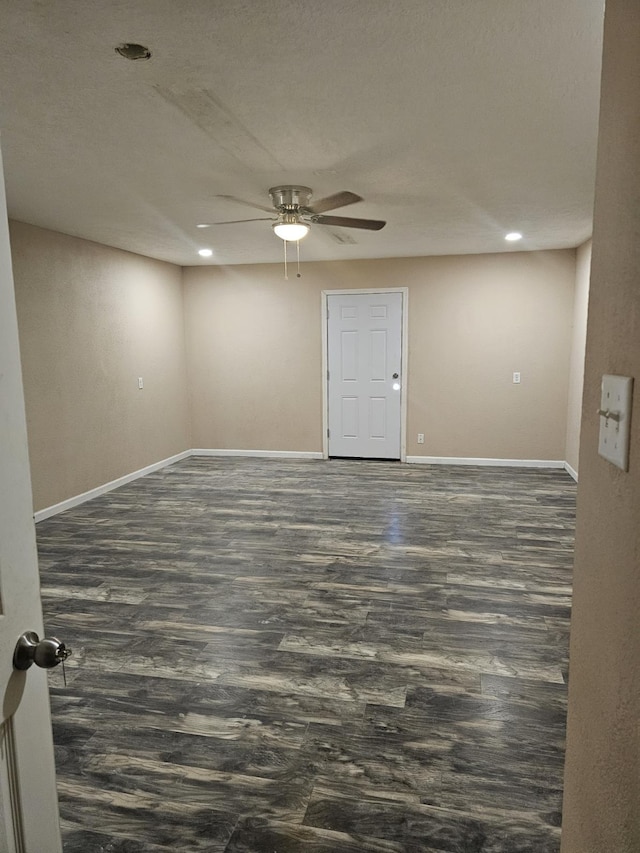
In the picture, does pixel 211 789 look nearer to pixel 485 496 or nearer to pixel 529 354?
pixel 485 496

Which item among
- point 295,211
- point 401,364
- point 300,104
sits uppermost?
point 300,104

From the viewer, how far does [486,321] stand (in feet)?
20.1

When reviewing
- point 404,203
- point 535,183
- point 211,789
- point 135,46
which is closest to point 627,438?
point 211,789

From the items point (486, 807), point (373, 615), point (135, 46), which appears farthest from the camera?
point (373, 615)

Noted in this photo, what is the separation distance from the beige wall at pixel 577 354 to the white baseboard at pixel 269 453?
285 centimetres

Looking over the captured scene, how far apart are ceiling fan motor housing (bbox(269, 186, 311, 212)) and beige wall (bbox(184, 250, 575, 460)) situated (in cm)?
297

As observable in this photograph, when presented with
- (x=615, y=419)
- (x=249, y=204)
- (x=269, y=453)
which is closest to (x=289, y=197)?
(x=249, y=204)

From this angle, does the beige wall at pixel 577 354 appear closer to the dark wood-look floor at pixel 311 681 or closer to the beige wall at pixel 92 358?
the dark wood-look floor at pixel 311 681

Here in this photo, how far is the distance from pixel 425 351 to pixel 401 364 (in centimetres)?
31

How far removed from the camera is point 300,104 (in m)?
2.26

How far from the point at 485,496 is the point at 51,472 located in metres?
3.87

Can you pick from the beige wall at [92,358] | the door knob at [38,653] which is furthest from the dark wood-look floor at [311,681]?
the door knob at [38,653]

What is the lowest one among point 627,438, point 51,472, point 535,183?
point 51,472

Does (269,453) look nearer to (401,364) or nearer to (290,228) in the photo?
(401,364)
